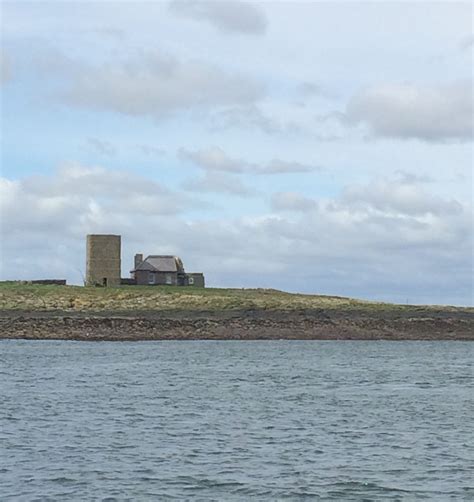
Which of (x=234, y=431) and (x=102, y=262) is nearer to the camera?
(x=234, y=431)

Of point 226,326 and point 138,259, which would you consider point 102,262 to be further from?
point 226,326

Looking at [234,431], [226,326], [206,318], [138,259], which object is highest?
[138,259]

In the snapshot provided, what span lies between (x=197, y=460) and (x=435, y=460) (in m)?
6.36

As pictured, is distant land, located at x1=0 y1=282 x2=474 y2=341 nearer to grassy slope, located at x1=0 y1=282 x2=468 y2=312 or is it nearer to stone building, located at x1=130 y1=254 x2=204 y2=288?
grassy slope, located at x1=0 y1=282 x2=468 y2=312

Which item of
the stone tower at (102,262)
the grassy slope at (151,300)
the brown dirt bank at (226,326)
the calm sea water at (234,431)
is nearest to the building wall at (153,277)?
the stone tower at (102,262)

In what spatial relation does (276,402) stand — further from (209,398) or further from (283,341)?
(283,341)

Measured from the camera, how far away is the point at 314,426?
34656 mm

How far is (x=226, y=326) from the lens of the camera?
307 ft

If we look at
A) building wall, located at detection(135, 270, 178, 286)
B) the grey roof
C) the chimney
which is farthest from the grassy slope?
the chimney

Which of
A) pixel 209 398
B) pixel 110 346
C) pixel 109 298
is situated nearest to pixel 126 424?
pixel 209 398

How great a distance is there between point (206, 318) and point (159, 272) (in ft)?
86.0

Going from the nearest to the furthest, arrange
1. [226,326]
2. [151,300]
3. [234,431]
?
[234,431], [226,326], [151,300]

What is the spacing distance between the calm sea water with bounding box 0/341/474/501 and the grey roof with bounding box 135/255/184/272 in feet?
182

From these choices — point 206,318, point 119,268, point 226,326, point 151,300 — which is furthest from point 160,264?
point 226,326
